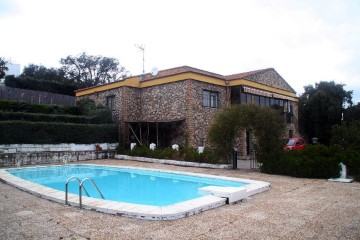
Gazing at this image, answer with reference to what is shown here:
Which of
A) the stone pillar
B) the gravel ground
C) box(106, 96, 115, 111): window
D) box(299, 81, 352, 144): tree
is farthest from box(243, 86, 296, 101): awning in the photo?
the gravel ground

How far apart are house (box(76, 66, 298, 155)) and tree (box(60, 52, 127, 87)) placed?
951 inches

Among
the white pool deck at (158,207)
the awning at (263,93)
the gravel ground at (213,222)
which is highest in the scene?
the awning at (263,93)

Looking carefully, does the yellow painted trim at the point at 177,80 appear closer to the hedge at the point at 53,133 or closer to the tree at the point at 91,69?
the hedge at the point at 53,133

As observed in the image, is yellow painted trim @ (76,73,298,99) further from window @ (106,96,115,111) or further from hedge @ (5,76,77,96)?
hedge @ (5,76,77,96)

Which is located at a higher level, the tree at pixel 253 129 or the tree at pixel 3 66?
the tree at pixel 3 66

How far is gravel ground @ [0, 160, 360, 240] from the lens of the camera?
4.64 meters

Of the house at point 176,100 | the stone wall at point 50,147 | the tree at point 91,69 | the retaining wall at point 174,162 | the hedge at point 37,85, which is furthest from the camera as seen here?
the tree at point 91,69

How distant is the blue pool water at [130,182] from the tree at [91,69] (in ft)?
108

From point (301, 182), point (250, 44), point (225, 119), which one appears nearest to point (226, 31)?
point (250, 44)

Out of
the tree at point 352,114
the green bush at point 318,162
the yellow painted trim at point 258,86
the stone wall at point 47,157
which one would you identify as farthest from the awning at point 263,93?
the stone wall at point 47,157

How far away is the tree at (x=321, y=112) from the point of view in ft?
94.8

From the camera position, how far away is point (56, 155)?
58.5 ft

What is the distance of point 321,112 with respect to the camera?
29172 millimetres

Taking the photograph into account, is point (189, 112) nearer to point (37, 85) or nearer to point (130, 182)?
point (130, 182)
